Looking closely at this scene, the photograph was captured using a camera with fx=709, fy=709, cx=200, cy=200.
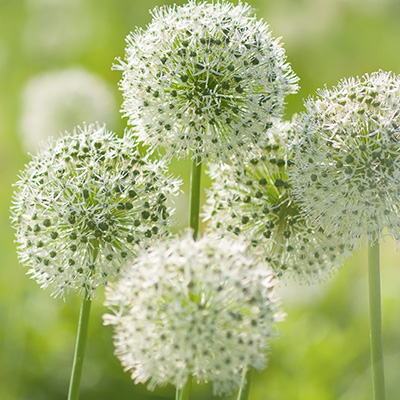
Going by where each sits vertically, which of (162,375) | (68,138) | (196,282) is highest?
(68,138)

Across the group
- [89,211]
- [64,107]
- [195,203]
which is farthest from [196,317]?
[64,107]

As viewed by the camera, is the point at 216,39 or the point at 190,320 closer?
the point at 190,320

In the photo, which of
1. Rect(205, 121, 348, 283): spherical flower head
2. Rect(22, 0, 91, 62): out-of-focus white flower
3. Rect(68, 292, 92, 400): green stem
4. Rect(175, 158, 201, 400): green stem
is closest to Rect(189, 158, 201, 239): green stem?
Rect(175, 158, 201, 400): green stem

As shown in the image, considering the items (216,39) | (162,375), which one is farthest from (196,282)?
(216,39)

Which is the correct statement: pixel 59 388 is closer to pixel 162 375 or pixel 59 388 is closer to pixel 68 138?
pixel 68 138

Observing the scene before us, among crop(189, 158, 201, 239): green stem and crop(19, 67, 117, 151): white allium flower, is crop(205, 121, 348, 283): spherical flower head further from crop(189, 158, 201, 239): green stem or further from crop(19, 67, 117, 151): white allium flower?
crop(19, 67, 117, 151): white allium flower

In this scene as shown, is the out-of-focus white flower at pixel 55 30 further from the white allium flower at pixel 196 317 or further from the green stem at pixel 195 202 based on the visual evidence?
the white allium flower at pixel 196 317

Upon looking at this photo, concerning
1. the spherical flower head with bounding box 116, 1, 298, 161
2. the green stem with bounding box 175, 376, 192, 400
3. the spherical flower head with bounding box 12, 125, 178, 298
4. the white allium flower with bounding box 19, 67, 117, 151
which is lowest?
the green stem with bounding box 175, 376, 192, 400
